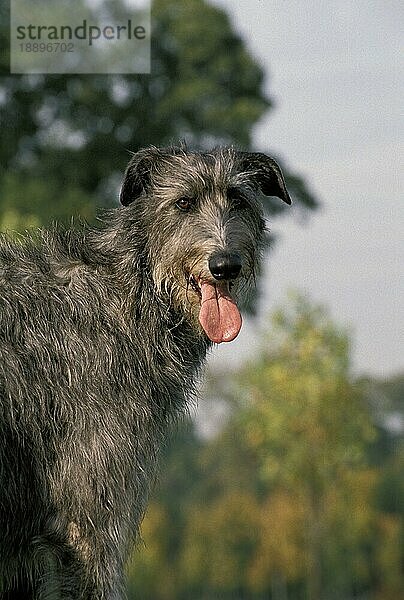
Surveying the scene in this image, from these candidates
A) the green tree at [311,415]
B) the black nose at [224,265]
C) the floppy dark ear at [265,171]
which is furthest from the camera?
the green tree at [311,415]

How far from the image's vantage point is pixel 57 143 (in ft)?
106

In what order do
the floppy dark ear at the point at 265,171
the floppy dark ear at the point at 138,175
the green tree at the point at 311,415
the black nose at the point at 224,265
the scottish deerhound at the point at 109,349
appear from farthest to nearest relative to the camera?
the green tree at the point at 311,415 < the floppy dark ear at the point at 265,171 < the floppy dark ear at the point at 138,175 < the scottish deerhound at the point at 109,349 < the black nose at the point at 224,265

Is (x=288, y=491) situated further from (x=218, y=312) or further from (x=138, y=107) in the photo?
(x=218, y=312)

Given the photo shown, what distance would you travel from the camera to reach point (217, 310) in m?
6.20

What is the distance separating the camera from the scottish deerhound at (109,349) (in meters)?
6.08

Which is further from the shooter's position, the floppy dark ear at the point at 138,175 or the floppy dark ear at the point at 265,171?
the floppy dark ear at the point at 265,171

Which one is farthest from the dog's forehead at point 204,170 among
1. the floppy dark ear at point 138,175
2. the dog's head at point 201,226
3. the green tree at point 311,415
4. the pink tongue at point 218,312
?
the green tree at point 311,415

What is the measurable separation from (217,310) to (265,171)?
1078mm

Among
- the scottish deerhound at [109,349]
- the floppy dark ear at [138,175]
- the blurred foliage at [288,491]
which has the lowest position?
the blurred foliage at [288,491]

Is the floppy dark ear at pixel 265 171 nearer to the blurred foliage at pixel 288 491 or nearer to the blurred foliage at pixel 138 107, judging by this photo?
the blurred foliage at pixel 288 491

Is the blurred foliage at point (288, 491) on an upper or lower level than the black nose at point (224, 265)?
lower

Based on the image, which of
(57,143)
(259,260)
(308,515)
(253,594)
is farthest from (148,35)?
(259,260)

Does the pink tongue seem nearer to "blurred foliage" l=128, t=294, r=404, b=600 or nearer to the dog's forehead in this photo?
the dog's forehead

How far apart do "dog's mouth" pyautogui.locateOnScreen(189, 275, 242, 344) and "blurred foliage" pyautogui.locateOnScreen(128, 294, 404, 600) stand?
13342mm
